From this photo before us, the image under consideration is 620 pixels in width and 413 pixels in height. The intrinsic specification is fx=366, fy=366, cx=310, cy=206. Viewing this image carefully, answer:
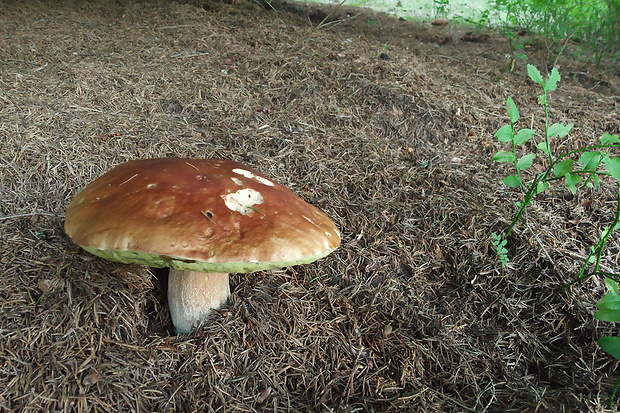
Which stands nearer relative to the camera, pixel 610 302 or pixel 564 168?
pixel 610 302

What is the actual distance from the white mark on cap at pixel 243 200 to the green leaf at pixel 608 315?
1266 millimetres

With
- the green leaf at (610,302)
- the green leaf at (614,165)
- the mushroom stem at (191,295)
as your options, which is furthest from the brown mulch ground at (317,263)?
the green leaf at (614,165)

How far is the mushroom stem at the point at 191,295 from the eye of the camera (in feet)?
5.27

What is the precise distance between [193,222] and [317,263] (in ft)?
2.86

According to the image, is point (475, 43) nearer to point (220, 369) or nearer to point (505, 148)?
point (505, 148)

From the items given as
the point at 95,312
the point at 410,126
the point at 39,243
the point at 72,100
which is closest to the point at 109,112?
the point at 72,100

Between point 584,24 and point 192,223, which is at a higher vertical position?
point 584,24

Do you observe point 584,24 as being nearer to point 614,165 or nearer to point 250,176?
point 614,165

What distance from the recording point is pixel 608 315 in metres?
1.25

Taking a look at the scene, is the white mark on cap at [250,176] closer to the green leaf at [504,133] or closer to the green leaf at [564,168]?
the green leaf at [504,133]

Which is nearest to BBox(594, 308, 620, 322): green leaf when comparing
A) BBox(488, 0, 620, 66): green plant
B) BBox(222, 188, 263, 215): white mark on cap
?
BBox(222, 188, 263, 215): white mark on cap

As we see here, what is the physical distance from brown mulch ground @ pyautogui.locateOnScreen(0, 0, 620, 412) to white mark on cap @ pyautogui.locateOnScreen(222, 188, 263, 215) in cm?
57

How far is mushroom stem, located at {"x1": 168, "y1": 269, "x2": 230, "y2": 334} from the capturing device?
161 cm

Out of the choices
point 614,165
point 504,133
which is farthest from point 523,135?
point 614,165
